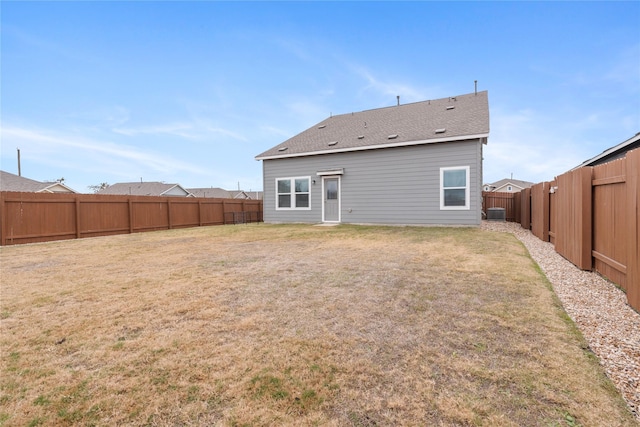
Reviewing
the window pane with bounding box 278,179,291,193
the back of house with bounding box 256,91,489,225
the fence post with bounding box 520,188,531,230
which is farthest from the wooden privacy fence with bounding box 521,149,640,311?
the window pane with bounding box 278,179,291,193

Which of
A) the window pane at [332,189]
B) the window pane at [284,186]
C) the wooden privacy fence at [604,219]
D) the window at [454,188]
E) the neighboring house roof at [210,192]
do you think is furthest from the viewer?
the neighboring house roof at [210,192]

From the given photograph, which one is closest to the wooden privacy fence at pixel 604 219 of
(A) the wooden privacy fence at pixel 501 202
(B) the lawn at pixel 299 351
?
(B) the lawn at pixel 299 351

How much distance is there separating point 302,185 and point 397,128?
5.07m

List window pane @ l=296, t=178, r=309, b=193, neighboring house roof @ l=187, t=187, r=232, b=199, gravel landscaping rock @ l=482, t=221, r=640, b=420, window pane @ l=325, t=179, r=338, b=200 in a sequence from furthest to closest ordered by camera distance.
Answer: neighboring house roof @ l=187, t=187, r=232, b=199 → window pane @ l=296, t=178, r=309, b=193 → window pane @ l=325, t=179, r=338, b=200 → gravel landscaping rock @ l=482, t=221, r=640, b=420

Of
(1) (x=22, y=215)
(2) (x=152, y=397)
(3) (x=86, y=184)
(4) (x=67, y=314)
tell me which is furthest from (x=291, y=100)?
(3) (x=86, y=184)

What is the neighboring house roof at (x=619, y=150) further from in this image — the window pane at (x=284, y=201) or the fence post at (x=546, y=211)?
the window pane at (x=284, y=201)

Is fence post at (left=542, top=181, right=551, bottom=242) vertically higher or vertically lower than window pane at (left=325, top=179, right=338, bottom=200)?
lower

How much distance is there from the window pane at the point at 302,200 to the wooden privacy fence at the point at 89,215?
4.68m

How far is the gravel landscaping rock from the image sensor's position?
2020 millimetres

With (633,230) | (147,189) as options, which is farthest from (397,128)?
(147,189)

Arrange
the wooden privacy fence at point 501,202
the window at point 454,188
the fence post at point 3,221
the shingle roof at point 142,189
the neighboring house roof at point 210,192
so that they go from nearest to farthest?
the fence post at point 3,221 → the window at point 454,188 → the wooden privacy fence at point 501,202 → the shingle roof at point 142,189 → the neighboring house roof at point 210,192

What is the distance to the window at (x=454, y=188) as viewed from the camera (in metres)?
10.9

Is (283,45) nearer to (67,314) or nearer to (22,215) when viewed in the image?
(22,215)

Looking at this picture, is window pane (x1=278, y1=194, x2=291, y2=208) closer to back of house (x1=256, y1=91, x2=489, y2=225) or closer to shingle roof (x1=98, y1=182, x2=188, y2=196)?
A: back of house (x1=256, y1=91, x2=489, y2=225)
